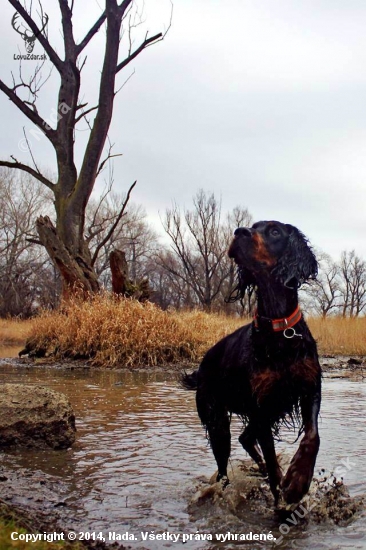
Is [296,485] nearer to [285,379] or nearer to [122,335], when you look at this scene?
[285,379]

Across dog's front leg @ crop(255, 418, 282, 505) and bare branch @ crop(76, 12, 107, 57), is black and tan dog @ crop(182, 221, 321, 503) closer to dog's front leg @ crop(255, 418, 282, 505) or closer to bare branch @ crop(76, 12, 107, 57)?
dog's front leg @ crop(255, 418, 282, 505)

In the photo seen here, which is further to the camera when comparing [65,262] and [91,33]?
[91,33]

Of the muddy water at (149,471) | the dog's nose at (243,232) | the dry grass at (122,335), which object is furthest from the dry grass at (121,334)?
the dog's nose at (243,232)

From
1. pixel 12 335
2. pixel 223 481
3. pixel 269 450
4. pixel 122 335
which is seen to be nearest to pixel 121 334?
pixel 122 335

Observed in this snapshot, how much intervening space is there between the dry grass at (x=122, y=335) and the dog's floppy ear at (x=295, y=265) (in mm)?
9441

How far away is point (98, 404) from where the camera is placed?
7512 millimetres

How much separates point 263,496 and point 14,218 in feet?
170

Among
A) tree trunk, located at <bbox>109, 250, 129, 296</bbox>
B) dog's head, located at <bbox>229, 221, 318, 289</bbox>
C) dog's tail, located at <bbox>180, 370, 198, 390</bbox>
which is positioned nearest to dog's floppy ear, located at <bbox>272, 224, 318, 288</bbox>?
dog's head, located at <bbox>229, 221, 318, 289</bbox>

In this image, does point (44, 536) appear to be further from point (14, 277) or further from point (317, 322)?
point (14, 277)

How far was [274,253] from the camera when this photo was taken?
379cm

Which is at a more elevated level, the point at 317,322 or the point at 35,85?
the point at 35,85

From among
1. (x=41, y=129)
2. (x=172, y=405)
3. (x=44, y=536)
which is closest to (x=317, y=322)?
(x=41, y=129)

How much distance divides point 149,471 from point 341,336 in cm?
1380

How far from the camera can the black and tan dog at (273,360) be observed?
11.5ft
